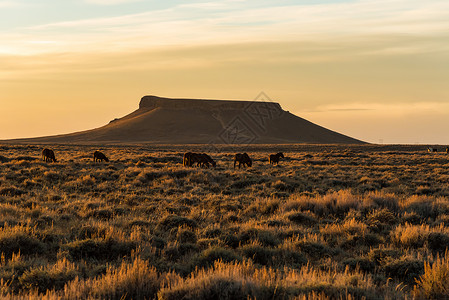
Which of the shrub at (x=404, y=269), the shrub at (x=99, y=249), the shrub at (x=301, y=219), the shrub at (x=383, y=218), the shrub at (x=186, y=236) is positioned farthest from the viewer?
the shrub at (x=301, y=219)

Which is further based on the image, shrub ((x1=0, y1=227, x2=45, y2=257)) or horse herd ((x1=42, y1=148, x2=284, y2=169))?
horse herd ((x1=42, y1=148, x2=284, y2=169))

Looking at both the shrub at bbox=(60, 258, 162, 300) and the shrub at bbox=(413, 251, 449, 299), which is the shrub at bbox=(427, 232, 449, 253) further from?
the shrub at bbox=(60, 258, 162, 300)

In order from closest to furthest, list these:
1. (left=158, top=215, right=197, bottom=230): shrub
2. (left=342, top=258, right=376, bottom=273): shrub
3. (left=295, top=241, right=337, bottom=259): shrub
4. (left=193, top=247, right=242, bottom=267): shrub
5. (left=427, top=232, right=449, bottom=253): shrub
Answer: (left=342, top=258, right=376, bottom=273): shrub
(left=193, top=247, right=242, bottom=267): shrub
(left=295, top=241, right=337, bottom=259): shrub
(left=427, top=232, right=449, bottom=253): shrub
(left=158, top=215, right=197, bottom=230): shrub

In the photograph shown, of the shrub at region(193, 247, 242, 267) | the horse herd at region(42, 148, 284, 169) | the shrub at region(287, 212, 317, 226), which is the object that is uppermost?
the horse herd at region(42, 148, 284, 169)

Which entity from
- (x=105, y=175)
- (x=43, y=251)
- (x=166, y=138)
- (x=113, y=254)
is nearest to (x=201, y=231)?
(x=113, y=254)

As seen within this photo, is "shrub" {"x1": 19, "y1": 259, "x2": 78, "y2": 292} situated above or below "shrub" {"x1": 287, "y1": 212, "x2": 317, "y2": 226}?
above

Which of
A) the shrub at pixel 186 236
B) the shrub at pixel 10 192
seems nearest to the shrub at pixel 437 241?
the shrub at pixel 186 236

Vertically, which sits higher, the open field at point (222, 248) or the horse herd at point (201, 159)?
the horse herd at point (201, 159)

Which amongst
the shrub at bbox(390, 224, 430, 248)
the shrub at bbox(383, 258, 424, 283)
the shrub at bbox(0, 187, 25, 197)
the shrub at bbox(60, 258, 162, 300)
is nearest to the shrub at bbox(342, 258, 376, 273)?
the shrub at bbox(383, 258, 424, 283)

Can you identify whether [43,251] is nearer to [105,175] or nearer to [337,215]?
[337,215]

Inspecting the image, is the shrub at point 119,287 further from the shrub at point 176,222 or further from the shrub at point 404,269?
the shrub at point 176,222

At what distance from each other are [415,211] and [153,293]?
28.9 ft

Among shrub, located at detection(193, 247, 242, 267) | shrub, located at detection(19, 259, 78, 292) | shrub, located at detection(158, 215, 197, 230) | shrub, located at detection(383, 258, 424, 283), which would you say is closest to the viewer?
shrub, located at detection(19, 259, 78, 292)

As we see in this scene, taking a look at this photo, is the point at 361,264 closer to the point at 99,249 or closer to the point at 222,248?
the point at 222,248
